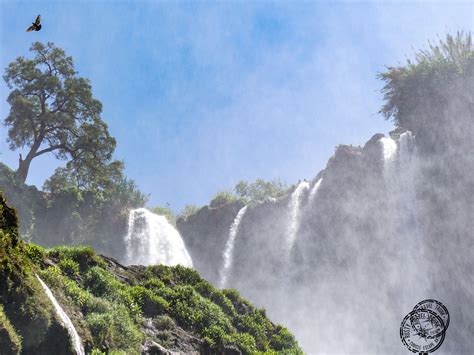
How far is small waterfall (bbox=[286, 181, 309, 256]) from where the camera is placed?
4337cm

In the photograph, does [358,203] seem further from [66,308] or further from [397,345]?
[66,308]

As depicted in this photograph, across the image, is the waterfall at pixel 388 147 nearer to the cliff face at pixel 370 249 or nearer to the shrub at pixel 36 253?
the cliff face at pixel 370 249

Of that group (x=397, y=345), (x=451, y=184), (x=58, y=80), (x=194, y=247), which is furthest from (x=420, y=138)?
(x=58, y=80)

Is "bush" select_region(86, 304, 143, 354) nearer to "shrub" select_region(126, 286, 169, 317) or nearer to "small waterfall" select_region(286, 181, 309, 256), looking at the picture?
"shrub" select_region(126, 286, 169, 317)

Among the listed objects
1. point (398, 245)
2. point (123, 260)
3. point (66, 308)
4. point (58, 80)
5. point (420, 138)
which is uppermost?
point (58, 80)

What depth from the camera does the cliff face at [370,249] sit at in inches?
1339

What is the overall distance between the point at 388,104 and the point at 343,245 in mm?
17060

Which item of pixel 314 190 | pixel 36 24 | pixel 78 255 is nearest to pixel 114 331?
pixel 78 255

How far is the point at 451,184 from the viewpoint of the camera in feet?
122

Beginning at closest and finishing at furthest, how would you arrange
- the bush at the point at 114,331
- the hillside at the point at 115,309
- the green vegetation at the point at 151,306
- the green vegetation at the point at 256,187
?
the hillside at the point at 115,309 → the bush at the point at 114,331 → the green vegetation at the point at 151,306 → the green vegetation at the point at 256,187

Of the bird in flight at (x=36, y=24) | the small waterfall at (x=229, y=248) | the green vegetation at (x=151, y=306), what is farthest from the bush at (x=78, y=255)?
the small waterfall at (x=229, y=248)

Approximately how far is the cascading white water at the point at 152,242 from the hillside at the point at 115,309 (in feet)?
93.6

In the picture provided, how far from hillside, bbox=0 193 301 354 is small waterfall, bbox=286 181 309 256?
24.8m

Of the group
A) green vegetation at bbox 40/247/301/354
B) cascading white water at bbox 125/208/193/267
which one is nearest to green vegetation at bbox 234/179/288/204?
cascading white water at bbox 125/208/193/267
